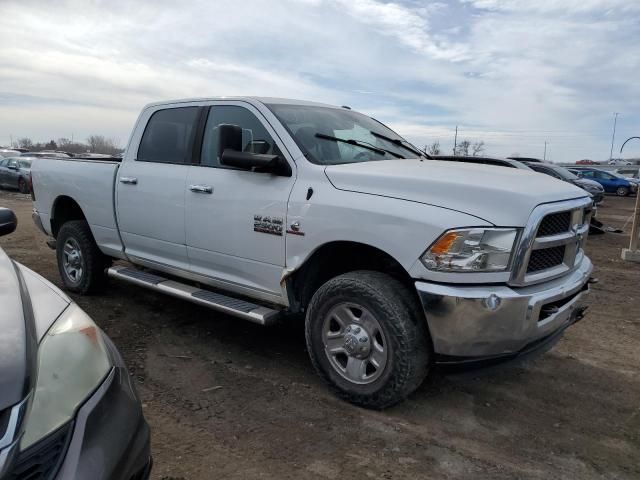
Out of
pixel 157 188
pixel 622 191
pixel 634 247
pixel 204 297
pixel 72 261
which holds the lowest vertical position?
pixel 622 191

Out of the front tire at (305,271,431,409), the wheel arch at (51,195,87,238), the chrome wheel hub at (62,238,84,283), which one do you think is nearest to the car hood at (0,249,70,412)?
the front tire at (305,271,431,409)

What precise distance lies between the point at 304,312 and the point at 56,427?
2.27 m

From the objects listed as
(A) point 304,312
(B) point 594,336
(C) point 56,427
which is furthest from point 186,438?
(B) point 594,336

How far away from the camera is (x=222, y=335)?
15.2 ft

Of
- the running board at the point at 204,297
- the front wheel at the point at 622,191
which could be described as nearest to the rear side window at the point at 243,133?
the running board at the point at 204,297

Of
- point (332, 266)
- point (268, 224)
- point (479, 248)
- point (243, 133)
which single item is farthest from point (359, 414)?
point (243, 133)

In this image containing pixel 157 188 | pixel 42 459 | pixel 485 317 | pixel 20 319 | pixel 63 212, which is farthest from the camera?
pixel 63 212

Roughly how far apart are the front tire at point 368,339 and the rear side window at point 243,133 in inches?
46.2

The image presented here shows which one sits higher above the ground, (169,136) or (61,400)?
(169,136)

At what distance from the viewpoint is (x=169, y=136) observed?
4652 millimetres

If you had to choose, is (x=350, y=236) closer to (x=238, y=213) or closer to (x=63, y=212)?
(x=238, y=213)

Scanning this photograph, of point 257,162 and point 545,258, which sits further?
point 257,162

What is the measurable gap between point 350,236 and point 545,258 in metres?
1.16

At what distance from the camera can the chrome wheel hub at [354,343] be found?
3.21m
